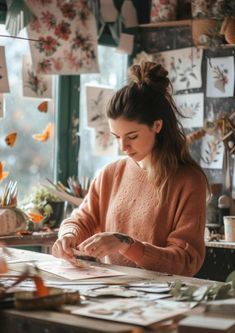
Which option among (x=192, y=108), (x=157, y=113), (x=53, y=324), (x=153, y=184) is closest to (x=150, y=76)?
(x=157, y=113)

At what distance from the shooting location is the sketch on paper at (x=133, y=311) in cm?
160

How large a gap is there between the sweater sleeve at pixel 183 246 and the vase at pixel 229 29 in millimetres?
1567

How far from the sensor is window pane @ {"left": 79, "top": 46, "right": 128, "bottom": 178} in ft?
14.6

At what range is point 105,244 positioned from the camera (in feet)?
7.65

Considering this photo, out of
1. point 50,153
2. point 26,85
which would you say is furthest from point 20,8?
point 50,153

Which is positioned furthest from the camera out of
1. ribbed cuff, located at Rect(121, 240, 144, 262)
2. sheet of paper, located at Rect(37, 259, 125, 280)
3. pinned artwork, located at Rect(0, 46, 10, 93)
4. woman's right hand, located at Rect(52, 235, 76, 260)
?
pinned artwork, located at Rect(0, 46, 10, 93)

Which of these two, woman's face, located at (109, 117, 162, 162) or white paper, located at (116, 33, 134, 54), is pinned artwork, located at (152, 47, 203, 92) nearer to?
white paper, located at (116, 33, 134, 54)

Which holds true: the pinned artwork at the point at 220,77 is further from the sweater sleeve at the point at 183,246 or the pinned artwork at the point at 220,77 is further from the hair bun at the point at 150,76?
the sweater sleeve at the point at 183,246

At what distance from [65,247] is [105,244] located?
27 cm

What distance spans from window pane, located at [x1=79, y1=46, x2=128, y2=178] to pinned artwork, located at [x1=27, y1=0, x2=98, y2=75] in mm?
217

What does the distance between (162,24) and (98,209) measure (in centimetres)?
189

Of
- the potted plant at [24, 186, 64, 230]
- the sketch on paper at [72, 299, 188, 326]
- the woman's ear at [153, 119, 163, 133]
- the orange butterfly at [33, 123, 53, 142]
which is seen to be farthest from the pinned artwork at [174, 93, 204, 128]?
the sketch on paper at [72, 299, 188, 326]

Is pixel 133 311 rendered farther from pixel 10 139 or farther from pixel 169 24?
pixel 169 24

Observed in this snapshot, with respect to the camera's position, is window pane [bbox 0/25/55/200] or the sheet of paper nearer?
the sheet of paper
